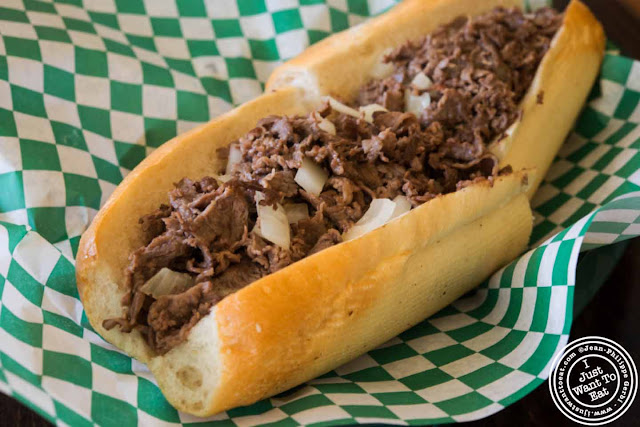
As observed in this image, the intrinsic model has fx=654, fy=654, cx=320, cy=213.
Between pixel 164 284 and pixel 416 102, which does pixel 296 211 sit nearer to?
pixel 164 284

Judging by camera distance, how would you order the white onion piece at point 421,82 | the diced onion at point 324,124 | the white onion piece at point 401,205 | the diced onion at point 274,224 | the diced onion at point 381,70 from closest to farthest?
the diced onion at point 274,224 < the white onion piece at point 401,205 < the diced onion at point 324,124 < the white onion piece at point 421,82 < the diced onion at point 381,70

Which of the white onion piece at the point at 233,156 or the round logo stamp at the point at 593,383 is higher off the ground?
the white onion piece at the point at 233,156

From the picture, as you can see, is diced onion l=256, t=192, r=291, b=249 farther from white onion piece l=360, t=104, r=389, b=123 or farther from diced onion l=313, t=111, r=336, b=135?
white onion piece l=360, t=104, r=389, b=123

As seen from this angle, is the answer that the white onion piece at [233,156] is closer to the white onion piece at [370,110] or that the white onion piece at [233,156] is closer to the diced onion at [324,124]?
the diced onion at [324,124]

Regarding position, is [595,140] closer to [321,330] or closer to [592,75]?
[592,75]

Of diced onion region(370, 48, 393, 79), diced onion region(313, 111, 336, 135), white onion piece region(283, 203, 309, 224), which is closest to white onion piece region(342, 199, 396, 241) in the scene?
white onion piece region(283, 203, 309, 224)

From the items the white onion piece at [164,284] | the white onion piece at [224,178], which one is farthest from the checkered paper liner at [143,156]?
the white onion piece at [224,178]

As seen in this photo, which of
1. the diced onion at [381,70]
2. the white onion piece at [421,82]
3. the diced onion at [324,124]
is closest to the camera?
the diced onion at [324,124]

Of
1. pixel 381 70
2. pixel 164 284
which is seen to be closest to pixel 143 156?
pixel 164 284
